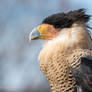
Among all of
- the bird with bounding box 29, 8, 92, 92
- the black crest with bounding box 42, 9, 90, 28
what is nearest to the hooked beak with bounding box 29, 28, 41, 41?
the bird with bounding box 29, 8, 92, 92

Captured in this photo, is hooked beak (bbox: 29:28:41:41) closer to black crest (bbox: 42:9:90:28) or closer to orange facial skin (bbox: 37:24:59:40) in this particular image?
orange facial skin (bbox: 37:24:59:40)

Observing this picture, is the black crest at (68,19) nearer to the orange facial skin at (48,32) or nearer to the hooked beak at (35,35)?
the orange facial skin at (48,32)

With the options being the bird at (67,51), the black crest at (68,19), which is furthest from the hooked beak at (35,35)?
the black crest at (68,19)

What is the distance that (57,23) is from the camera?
412cm

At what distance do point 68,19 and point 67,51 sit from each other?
0.33 metres

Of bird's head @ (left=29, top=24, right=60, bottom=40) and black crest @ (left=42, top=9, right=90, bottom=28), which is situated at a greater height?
black crest @ (left=42, top=9, right=90, bottom=28)

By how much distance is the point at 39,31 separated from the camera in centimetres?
414

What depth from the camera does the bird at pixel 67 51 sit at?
12.7ft

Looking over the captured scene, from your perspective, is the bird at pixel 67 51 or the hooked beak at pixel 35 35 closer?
the bird at pixel 67 51

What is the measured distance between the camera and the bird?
3871 mm

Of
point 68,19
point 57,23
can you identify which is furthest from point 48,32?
point 68,19

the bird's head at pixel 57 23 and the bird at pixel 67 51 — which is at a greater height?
the bird's head at pixel 57 23

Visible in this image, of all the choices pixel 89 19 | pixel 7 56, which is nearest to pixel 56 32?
pixel 89 19

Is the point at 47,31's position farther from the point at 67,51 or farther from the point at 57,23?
the point at 67,51
